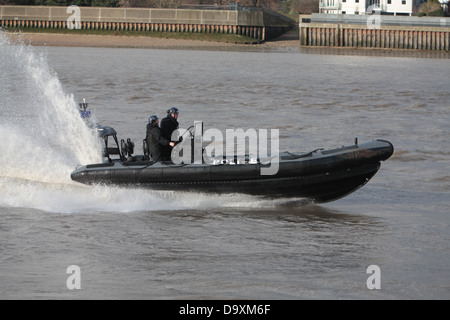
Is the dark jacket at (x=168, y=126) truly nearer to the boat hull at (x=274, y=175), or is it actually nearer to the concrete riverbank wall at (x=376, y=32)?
the boat hull at (x=274, y=175)

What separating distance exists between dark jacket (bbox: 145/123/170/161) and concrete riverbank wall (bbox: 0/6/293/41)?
48.8 metres

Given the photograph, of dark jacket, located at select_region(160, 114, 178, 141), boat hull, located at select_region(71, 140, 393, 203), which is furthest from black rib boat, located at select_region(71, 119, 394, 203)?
dark jacket, located at select_region(160, 114, 178, 141)

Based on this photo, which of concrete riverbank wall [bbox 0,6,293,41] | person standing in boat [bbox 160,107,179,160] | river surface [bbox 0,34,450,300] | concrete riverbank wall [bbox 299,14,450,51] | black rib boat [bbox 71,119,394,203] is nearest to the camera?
river surface [bbox 0,34,450,300]

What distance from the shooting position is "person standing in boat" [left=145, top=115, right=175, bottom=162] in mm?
11336

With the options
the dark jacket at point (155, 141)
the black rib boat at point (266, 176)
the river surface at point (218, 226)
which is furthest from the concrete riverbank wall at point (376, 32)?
the dark jacket at point (155, 141)

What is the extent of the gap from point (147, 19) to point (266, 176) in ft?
168

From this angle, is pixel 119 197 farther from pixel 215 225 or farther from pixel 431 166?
pixel 431 166

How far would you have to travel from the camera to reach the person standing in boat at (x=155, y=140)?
37.2 feet

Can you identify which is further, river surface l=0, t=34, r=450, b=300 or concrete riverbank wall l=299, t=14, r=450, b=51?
concrete riverbank wall l=299, t=14, r=450, b=51

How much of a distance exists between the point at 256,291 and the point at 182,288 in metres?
0.77

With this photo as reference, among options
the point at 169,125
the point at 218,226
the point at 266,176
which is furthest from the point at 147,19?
the point at 218,226

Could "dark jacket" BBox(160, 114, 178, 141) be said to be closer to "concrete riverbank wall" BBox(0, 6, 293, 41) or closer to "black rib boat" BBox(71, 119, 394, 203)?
"black rib boat" BBox(71, 119, 394, 203)
